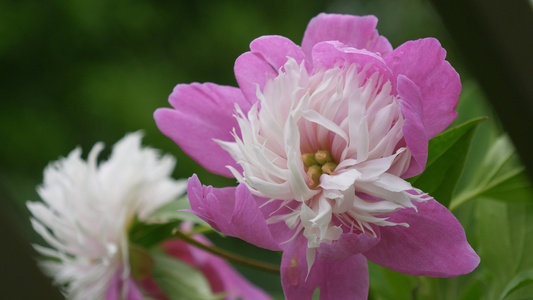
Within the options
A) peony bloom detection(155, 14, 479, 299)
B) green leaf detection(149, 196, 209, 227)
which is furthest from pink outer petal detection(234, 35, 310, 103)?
green leaf detection(149, 196, 209, 227)

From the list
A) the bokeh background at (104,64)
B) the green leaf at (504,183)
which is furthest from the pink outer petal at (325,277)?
the bokeh background at (104,64)

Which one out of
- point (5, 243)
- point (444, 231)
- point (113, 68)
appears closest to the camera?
point (5, 243)

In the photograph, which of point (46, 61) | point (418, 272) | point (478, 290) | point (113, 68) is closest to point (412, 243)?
point (418, 272)

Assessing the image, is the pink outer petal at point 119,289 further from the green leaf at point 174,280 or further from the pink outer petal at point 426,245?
the pink outer petal at point 426,245

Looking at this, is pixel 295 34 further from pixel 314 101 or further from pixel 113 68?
pixel 314 101

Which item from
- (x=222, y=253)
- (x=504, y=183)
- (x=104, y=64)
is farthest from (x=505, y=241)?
(x=104, y=64)

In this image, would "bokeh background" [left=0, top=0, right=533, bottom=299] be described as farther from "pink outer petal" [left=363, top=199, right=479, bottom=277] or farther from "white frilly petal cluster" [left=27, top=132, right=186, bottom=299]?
"pink outer petal" [left=363, top=199, right=479, bottom=277]
